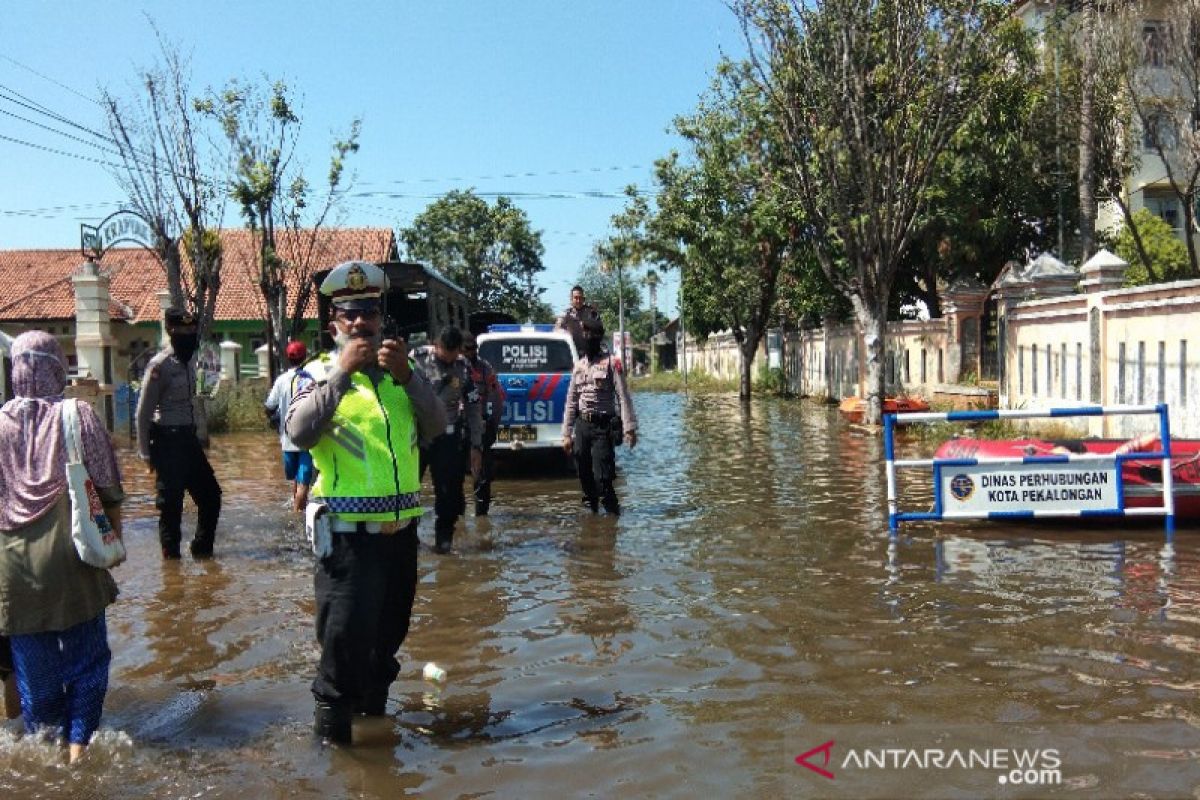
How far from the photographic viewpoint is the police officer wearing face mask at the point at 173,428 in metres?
7.91

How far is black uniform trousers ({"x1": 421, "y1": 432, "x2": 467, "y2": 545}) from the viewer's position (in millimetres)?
8380

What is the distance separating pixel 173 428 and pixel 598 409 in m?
3.49

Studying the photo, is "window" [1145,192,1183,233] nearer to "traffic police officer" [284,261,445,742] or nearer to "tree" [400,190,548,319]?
"tree" [400,190,548,319]

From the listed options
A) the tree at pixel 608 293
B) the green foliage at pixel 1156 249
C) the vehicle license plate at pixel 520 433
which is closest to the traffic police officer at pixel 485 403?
the vehicle license plate at pixel 520 433

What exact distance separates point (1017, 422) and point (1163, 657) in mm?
11480

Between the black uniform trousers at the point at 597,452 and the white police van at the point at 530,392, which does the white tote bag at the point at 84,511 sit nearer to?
the black uniform trousers at the point at 597,452

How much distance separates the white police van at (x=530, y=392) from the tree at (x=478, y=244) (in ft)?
Result: 129

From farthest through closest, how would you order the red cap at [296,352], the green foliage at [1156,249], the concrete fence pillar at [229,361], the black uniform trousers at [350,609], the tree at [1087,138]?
the green foliage at [1156,249], the concrete fence pillar at [229,361], the tree at [1087,138], the red cap at [296,352], the black uniform trousers at [350,609]

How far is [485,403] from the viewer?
9555 mm

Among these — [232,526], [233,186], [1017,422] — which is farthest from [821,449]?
[233,186]

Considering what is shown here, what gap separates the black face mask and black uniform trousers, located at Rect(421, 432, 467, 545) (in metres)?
1.98

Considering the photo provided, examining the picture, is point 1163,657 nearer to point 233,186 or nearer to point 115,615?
point 115,615

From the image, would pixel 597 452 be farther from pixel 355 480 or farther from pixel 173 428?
pixel 355 480

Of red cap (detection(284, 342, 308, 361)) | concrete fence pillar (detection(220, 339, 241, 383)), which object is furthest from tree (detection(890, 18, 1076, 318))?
concrete fence pillar (detection(220, 339, 241, 383))
